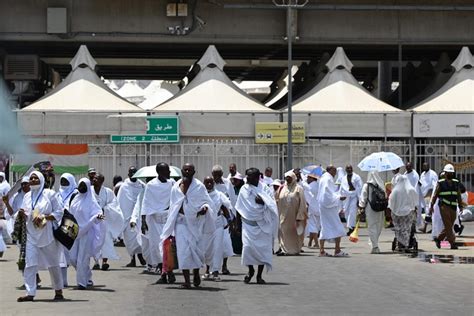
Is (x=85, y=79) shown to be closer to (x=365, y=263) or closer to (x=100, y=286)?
(x=365, y=263)

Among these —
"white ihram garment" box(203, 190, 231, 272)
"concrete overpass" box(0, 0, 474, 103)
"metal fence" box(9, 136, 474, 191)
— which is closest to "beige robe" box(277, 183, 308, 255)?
"white ihram garment" box(203, 190, 231, 272)

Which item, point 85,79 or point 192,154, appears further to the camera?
point 85,79

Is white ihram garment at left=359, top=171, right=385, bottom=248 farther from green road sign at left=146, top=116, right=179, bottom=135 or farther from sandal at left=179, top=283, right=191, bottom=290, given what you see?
green road sign at left=146, top=116, right=179, bottom=135

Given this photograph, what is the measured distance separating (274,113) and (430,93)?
681 centimetres

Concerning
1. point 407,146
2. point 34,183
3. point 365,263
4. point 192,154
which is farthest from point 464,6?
point 34,183

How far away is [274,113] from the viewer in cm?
3700

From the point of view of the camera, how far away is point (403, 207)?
70.4 feet

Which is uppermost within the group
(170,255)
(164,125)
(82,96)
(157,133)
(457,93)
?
(457,93)

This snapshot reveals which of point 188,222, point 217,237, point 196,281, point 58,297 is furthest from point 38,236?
point 217,237

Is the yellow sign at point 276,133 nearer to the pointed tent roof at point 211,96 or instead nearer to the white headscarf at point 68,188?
the pointed tent roof at point 211,96

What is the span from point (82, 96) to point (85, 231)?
22.2 m

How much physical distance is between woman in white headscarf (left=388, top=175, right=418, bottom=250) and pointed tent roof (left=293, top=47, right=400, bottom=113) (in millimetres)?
15490

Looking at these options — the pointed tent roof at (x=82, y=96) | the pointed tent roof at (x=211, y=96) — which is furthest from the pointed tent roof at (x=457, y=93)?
the pointed tent roof at (x=82, y=96)

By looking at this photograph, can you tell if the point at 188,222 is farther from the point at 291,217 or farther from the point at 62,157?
the point at 62,157
